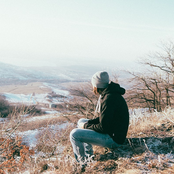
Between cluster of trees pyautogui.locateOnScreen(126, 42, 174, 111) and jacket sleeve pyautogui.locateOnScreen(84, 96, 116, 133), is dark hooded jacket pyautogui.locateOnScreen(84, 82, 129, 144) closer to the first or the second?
jacket sleeve pyautogui.locateOnScreen(84, 96, 116, 133)

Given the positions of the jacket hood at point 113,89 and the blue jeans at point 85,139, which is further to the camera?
the blue jeans at point 85,139

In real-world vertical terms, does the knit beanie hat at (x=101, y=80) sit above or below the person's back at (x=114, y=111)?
above

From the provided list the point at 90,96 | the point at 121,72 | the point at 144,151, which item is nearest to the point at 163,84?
the point at 121,72

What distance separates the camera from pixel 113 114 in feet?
7.63

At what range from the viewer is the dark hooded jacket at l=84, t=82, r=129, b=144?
2283 mm

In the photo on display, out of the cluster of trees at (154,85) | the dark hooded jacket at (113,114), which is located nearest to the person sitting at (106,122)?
the dark hooded jacket at (113,114)

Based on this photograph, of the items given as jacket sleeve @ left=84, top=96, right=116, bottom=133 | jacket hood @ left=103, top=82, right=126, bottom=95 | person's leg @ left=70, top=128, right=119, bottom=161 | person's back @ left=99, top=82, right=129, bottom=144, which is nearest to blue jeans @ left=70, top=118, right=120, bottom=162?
person's leg @ left=70, top=128, right=119, bottom=161

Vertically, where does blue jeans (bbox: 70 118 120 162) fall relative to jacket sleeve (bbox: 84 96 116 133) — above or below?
below

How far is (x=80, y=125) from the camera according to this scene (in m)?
2.82

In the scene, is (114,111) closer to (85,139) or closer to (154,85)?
(85,139)

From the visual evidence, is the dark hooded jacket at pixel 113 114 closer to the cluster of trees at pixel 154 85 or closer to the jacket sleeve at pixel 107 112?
the jacket sleeve at pixel 107 112

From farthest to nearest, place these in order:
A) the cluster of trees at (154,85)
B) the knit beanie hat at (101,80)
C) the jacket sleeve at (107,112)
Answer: the cluster of trees at (154,85), the knit beanie hat at (101,80), the jacket sleeve at (107,112)

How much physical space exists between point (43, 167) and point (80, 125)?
98cm

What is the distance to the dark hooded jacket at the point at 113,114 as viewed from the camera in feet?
7.49
